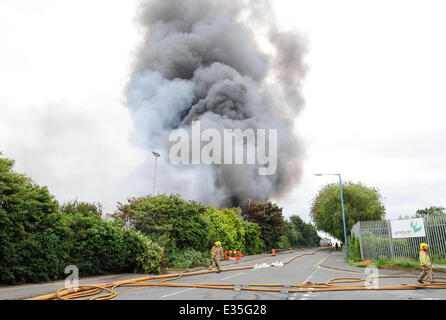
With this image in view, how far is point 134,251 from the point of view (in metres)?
15.9

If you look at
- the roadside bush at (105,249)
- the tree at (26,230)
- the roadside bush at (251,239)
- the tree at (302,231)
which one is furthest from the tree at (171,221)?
the tree at (302,231)

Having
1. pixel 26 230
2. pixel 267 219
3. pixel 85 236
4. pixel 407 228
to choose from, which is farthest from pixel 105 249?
pixel 267 219

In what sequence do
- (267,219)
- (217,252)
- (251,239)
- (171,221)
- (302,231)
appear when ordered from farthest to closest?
(302,231), (267,219), (251,239), (171,221), (217,252)

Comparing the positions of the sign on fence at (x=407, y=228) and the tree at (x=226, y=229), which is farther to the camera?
the tree at (x=226, y=229)

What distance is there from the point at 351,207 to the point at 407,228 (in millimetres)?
19443

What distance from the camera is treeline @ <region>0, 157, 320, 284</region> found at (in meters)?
11.0

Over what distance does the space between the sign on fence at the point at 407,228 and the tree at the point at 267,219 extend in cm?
2954

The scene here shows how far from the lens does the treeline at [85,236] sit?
11023 mm

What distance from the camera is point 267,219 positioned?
155 feet

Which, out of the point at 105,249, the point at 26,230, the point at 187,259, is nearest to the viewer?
the point at 26,230

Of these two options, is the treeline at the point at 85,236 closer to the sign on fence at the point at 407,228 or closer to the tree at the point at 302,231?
the sign on fence at the point at 407,228

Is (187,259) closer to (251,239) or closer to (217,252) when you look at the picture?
(217,252)
